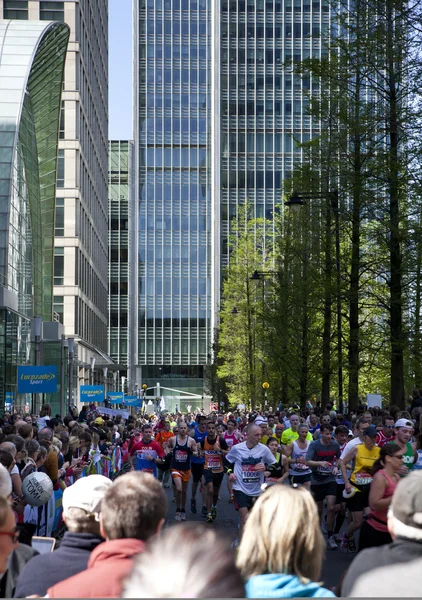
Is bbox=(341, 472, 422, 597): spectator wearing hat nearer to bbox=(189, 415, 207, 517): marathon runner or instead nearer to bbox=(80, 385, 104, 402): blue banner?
bbox=(189, 415, 207, 517): marathon runner

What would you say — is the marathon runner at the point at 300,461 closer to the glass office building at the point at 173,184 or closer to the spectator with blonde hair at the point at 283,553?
the spectator with blonde hair at the point at 283,553

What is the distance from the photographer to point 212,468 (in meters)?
20.0

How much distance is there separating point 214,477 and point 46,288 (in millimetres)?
37836

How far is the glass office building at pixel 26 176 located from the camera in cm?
4166

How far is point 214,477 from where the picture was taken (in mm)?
19719

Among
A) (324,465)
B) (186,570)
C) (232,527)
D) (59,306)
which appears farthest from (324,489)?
(59,306)

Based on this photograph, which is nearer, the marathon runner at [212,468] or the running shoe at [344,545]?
the running shoe at [344,545]

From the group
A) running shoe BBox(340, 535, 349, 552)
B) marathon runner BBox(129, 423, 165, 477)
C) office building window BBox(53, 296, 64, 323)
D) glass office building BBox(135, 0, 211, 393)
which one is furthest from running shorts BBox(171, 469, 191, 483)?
glass office building BBox(135, 0, 211, 393)

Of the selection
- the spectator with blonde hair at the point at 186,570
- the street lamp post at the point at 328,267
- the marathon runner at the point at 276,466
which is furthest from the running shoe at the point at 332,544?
the street lamp post at the point at 328,267

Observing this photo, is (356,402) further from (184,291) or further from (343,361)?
(184,291)

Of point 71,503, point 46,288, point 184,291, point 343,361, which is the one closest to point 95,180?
point 46,288

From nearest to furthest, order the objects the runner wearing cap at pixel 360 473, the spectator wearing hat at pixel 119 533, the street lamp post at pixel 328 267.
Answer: the spectator wearing hat at pixel 119 533 → the runner wearing cap at pixel 360 473 → the street lamp post at pixel 328 267

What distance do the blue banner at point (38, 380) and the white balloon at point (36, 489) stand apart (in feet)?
62.5

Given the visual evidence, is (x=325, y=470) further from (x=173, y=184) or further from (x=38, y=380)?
(x=173, y=184)
